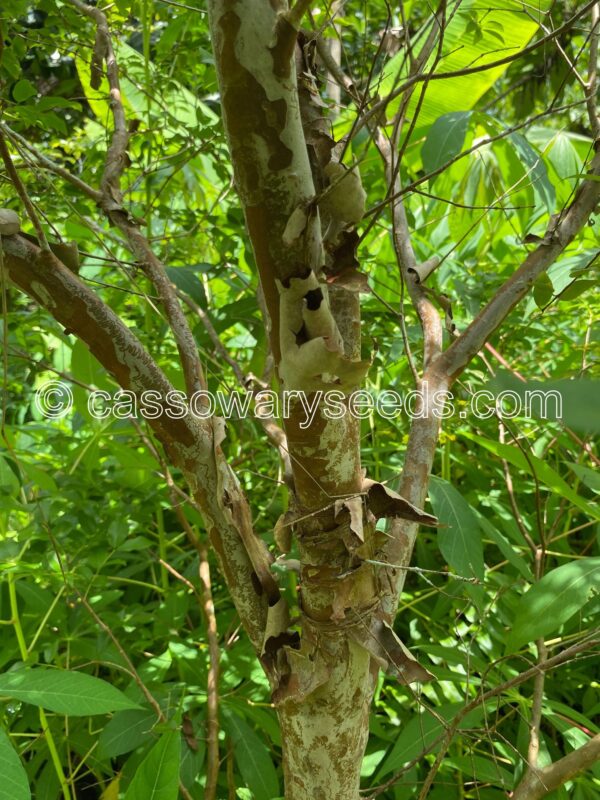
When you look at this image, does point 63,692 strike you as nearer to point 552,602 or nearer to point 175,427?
point 175,427

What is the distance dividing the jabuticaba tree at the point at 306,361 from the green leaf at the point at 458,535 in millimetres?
133

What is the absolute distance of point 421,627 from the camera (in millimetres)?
→ 889

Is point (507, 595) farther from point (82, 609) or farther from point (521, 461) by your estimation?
point (82, 609)

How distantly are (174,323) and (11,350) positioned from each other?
0.29 m

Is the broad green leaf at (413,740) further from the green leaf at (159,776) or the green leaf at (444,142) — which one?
the green leaf at (444,142)

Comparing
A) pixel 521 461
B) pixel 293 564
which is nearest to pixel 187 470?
pixel 293 564

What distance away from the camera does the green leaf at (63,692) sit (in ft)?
1.55

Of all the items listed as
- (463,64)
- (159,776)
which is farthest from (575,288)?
(463,64)

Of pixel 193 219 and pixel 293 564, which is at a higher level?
pixel 193 219

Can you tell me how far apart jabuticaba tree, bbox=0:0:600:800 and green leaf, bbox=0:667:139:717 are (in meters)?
0.12

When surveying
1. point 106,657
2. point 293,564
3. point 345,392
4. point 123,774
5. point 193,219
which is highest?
point 193,219

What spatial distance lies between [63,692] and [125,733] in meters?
0.20

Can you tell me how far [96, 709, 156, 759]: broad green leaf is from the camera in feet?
2.11

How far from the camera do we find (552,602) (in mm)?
553
